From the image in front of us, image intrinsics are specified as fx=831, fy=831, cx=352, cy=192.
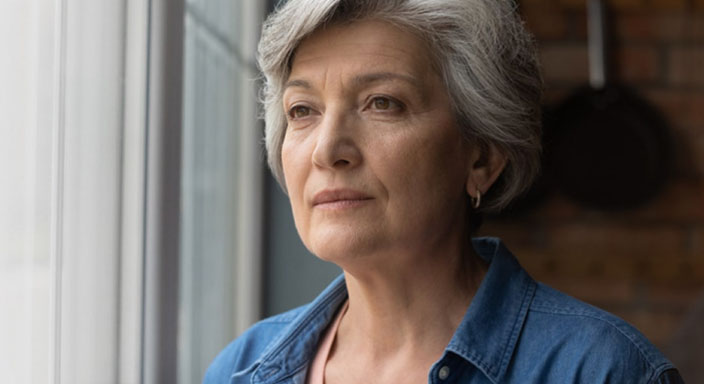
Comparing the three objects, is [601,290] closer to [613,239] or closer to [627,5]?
[613,239]

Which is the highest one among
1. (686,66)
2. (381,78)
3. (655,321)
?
(686,66)

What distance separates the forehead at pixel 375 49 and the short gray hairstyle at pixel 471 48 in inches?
0.4

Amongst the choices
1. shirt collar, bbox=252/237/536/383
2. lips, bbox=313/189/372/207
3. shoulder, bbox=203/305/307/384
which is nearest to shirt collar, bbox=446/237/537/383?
shirt collar, bbox=252/237/536/383

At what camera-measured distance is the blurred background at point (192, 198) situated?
949 mm

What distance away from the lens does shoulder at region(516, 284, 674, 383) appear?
101 centimetres

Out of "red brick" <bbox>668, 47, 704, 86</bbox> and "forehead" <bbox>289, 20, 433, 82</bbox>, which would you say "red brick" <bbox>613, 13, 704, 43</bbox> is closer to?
"red brick" <bbox>668, 47, 704, 86</bbox>

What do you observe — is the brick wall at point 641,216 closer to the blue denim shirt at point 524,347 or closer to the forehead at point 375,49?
the blue denim shirt at point 524,347

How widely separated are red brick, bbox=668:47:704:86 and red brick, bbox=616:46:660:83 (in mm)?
50

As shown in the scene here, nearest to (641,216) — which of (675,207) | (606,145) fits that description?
(675,207)

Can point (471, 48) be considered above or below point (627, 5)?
below

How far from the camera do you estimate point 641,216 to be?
2686 mm

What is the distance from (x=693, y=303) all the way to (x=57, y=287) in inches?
86.4

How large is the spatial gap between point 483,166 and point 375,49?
0.80 ft

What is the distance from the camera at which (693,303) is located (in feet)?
8.67
